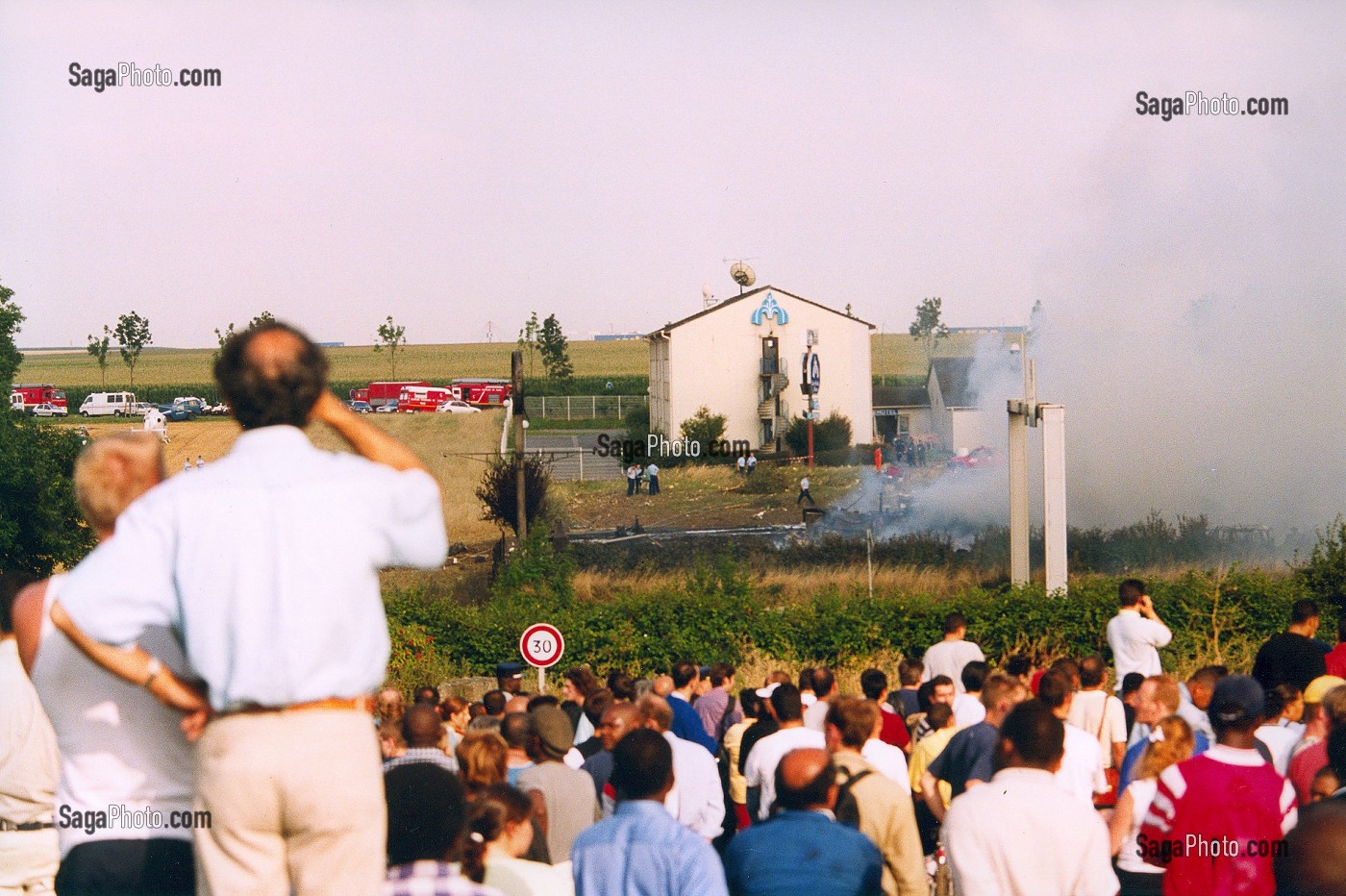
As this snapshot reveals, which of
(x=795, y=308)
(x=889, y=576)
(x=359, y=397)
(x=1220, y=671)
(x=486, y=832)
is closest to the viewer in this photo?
(x=486, y=832)

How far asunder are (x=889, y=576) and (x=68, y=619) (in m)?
31.2

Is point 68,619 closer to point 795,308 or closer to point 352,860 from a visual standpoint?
point 352,860

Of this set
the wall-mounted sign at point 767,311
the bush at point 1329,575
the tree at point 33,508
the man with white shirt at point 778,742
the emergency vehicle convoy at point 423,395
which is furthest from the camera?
the emergency vehicle convoy at point 423,395

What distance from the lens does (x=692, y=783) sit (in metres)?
7.27

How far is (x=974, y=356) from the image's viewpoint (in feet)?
246

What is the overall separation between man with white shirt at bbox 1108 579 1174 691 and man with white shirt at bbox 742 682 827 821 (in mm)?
4432

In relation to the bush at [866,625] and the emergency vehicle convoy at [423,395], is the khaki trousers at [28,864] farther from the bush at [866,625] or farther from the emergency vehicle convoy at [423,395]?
the emergency vehicle convoy at [423,395]

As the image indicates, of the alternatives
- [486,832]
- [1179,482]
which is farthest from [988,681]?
[1179,482]

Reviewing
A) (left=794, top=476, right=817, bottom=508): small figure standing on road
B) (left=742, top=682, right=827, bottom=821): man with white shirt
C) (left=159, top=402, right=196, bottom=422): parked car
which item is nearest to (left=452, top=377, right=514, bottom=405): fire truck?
(left=159, top=402, right=196, bottom=422): parked car

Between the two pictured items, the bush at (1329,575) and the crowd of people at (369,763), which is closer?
the crowd of people at (369,763)

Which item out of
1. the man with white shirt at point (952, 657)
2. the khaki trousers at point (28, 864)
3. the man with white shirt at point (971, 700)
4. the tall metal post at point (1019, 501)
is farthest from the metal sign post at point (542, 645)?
the tall metal post at point (1019, 501)

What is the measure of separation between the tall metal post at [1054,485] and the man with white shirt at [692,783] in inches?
852

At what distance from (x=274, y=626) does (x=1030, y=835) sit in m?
2.82

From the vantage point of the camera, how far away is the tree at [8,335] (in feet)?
130
